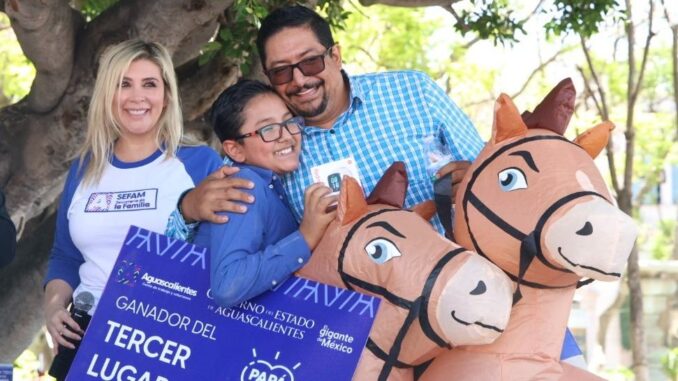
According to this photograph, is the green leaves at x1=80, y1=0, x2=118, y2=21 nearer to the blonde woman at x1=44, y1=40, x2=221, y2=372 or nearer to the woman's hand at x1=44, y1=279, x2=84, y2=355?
the blonde woman at x1=44, y1=40, x2=221, y2=372

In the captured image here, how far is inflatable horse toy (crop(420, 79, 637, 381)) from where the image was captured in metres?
3.24

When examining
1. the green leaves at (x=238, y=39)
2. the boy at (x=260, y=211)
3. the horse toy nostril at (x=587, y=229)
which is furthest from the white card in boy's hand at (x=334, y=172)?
the green leaves at (x=238, y=39)

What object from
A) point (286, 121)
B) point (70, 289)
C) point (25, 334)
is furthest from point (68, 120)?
point (286, 121)

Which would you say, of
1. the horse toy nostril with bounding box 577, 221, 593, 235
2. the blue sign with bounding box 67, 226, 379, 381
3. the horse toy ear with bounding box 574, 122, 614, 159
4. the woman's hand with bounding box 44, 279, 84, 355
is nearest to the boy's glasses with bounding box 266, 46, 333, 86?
the blue sign with bounding box 67, 226, 379, 381

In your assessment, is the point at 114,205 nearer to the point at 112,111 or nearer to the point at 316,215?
the point at 112,111

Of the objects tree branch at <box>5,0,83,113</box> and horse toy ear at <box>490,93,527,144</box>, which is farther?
tree branch at <box>5,0,83,113</box>

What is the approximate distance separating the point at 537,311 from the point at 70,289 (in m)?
1.81

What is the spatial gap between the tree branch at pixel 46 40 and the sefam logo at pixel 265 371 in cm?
301

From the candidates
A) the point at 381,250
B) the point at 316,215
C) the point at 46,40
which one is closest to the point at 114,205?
the point at 316,215

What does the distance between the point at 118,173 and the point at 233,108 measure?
66 centimetres

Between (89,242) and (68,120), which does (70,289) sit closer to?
(89,242)

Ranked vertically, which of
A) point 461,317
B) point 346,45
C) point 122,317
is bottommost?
point 122,317

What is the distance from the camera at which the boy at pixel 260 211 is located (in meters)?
3.39

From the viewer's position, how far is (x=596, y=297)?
571 inches
